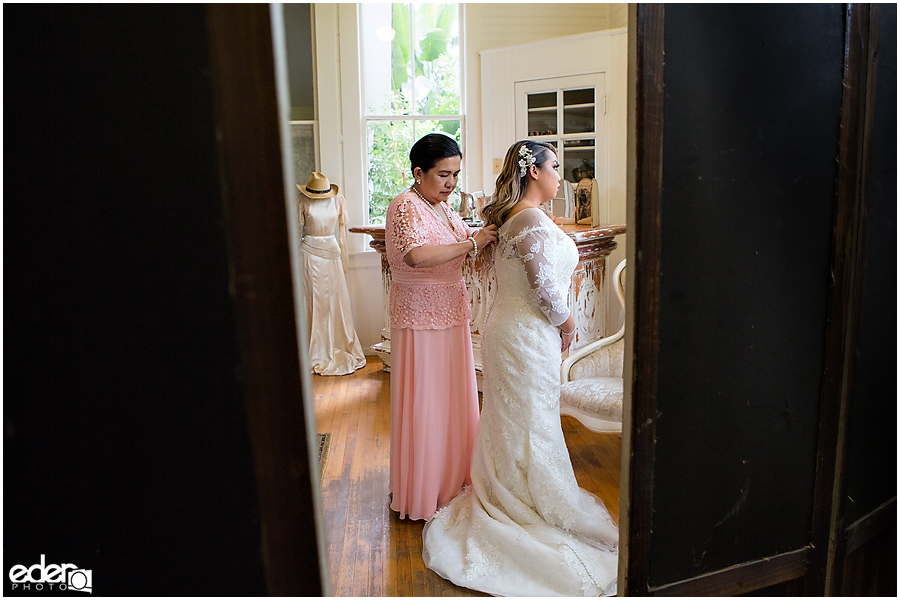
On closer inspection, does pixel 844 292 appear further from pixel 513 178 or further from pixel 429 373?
pixel 429 373

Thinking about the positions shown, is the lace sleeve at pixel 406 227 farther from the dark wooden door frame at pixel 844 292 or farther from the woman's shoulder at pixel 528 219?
the dark wooden door frame at pixel 844 292

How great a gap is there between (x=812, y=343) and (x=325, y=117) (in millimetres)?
4965

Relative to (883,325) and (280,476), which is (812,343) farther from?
(280,476)

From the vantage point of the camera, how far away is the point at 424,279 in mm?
2578

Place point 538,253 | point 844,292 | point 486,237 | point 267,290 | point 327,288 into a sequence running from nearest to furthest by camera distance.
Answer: point 267,290 < point 844,292 < point 538,253 < point 486,237 < point 327,288

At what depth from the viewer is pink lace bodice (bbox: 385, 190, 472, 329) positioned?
2498 millimetres

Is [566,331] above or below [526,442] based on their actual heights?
above

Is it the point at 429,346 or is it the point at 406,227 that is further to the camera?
the point at 429,346

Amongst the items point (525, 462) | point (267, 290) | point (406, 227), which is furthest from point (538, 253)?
point (267, 290)

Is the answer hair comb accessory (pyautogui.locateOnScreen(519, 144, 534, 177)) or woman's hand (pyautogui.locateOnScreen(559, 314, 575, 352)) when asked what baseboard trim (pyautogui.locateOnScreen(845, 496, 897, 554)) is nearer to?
woman's hand (pyautogui.locateOnScreen(559, 314, 575, 352))

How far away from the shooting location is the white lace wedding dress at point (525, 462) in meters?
2.21

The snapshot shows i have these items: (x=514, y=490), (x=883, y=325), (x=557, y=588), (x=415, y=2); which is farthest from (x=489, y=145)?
(x=883, y=325)

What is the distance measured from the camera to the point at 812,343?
1.26 m

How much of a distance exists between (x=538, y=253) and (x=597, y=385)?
2.72ft
